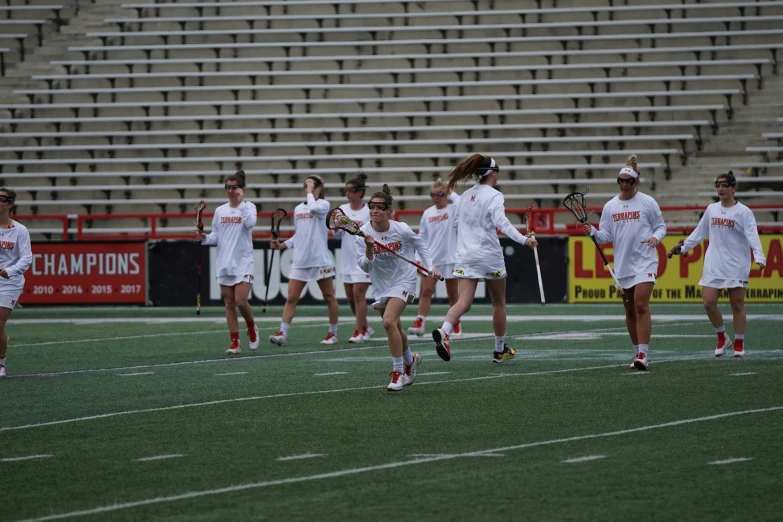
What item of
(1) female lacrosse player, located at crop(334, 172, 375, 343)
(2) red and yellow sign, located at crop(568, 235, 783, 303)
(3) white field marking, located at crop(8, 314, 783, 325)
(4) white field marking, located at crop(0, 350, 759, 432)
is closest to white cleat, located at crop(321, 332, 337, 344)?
(1) female lacrosse player, located at crop(334, 172, 375, 343)

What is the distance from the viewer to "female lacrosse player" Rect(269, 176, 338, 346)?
15.4 m

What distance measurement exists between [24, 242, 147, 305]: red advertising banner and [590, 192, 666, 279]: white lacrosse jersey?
44.6 ft

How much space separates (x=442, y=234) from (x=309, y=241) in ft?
6.13

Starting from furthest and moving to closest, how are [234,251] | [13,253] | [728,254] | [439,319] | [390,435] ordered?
[439,319]
[234,251]
[728,254]
[13,253]
[390,435]

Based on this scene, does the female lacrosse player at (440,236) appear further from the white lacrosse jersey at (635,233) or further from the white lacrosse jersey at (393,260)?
the white lacrosse jersey at (393,260)

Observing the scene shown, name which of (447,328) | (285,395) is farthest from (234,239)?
(285,395)

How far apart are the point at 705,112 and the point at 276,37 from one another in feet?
35.8

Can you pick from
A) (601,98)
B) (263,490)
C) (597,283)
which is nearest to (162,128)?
(601,98)

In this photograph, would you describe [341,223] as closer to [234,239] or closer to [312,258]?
[234,239]

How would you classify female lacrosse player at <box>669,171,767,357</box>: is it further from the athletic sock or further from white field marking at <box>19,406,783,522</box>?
white field marking at <box>19,406,783,522</box>

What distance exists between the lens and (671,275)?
22.5 metres

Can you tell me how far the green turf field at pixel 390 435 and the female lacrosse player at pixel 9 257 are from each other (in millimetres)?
675

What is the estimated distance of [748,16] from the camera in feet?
96.5

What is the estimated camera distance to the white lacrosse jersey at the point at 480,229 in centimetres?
1220
